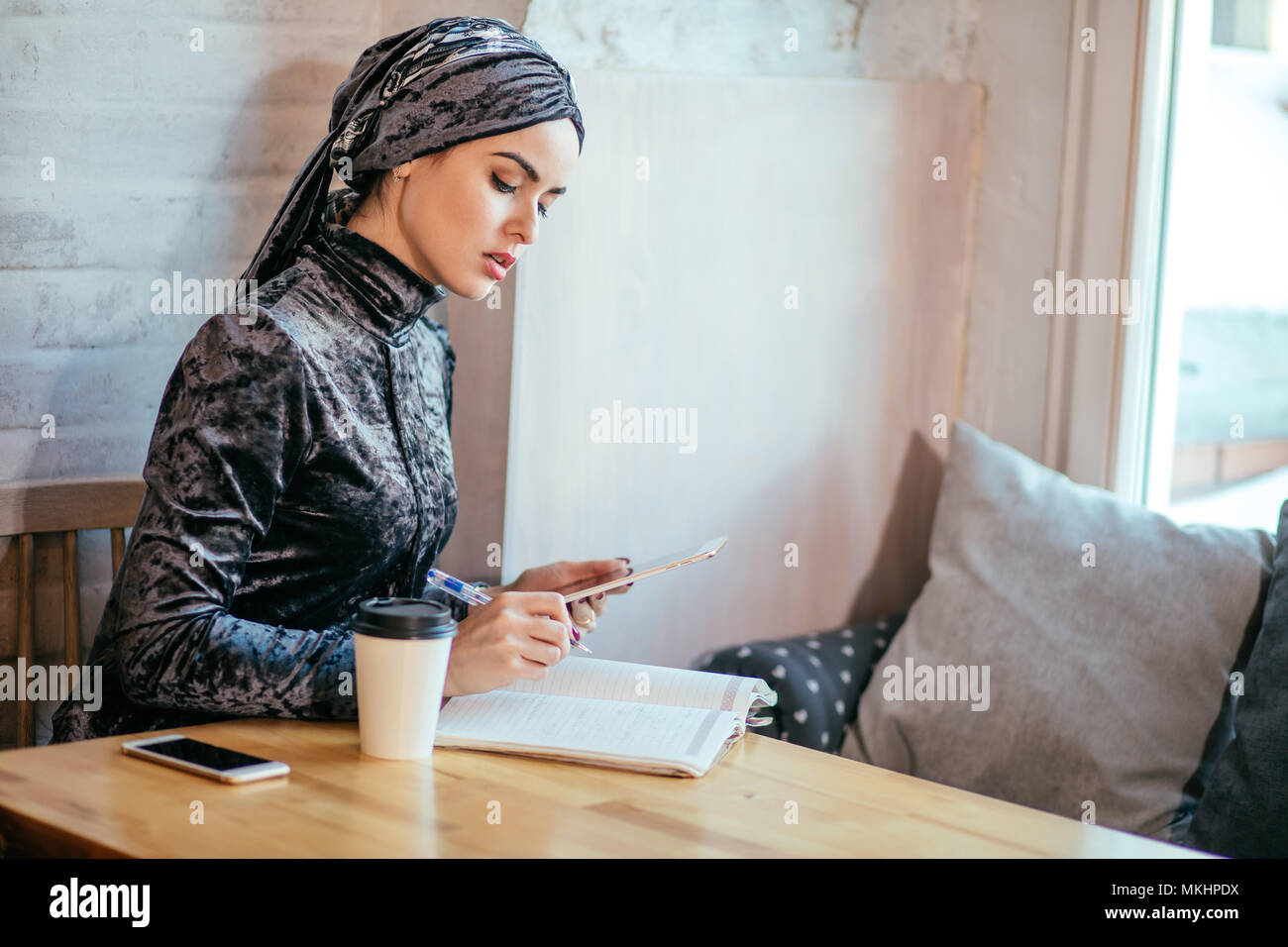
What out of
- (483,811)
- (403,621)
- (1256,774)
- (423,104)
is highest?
(423,104)

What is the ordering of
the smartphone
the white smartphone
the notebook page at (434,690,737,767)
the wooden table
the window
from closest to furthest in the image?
the wooden table, the smartphone, the notebook page at (434,690,737,767), the white smartphone, the window

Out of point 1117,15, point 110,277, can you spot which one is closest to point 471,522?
point 110,277

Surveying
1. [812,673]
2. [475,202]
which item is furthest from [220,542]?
[812,673]

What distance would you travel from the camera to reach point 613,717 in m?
1.17

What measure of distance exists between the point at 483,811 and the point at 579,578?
19.2 inches

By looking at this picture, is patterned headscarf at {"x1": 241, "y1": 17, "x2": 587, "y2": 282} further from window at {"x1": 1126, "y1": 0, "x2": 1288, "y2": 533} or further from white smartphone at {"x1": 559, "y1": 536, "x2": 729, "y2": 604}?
window at {"x1": 1126, "y1": 0, "x2": 1288, "y2": 533}

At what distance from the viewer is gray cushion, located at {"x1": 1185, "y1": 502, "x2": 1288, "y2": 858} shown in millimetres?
1531

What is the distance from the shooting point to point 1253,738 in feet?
5.18

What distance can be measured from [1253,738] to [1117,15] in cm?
120

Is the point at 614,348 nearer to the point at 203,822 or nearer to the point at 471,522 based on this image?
the point at 471,522

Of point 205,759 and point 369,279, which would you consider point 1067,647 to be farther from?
point 205,759

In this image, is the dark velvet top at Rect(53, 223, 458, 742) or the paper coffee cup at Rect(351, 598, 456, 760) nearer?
the paper coffee cup at Rect(351, 598, 456, 760)

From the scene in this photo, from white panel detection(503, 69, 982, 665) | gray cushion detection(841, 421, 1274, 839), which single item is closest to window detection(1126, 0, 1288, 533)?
gray cushion detection(841, 421, 1274, 839)
